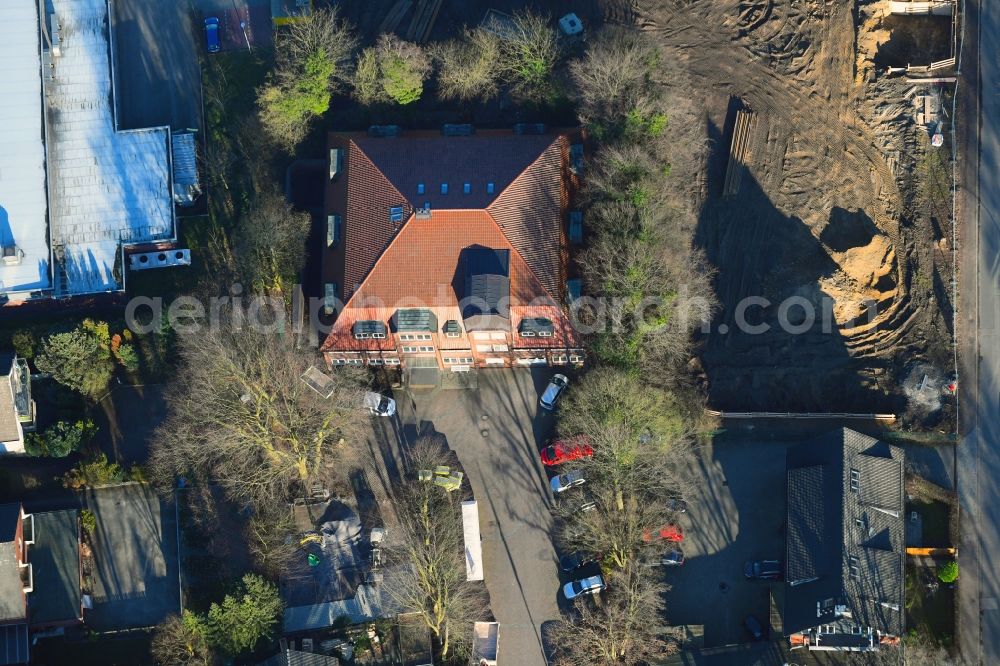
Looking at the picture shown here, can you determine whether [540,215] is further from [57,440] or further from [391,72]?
[57,440]

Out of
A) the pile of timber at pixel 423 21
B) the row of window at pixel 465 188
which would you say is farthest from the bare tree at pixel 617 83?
the pile of timber at pixel 423 21

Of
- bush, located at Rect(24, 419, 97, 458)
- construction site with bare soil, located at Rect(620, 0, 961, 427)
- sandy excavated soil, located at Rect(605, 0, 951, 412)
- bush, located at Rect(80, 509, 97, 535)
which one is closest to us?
bush, located at Rect(24, 419, 97, 458)

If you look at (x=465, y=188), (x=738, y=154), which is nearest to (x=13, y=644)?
(x=465, y=188)

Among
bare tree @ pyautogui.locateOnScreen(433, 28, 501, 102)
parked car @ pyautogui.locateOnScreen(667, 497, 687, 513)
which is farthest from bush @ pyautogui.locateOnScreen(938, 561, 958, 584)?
bare tree @ pyautogui.locateOnScreen(433, 28, 501, 102)

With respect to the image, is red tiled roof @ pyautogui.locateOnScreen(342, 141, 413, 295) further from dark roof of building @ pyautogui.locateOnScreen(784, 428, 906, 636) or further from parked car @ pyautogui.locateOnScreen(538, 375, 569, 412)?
dark roof of building @ pyautogui.locateOnScreen(784, 428, 906, 636)

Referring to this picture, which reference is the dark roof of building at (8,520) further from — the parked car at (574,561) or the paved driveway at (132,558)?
the parked car at (574,561)

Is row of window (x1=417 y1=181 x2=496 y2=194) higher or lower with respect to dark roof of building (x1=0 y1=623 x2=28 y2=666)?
higher
